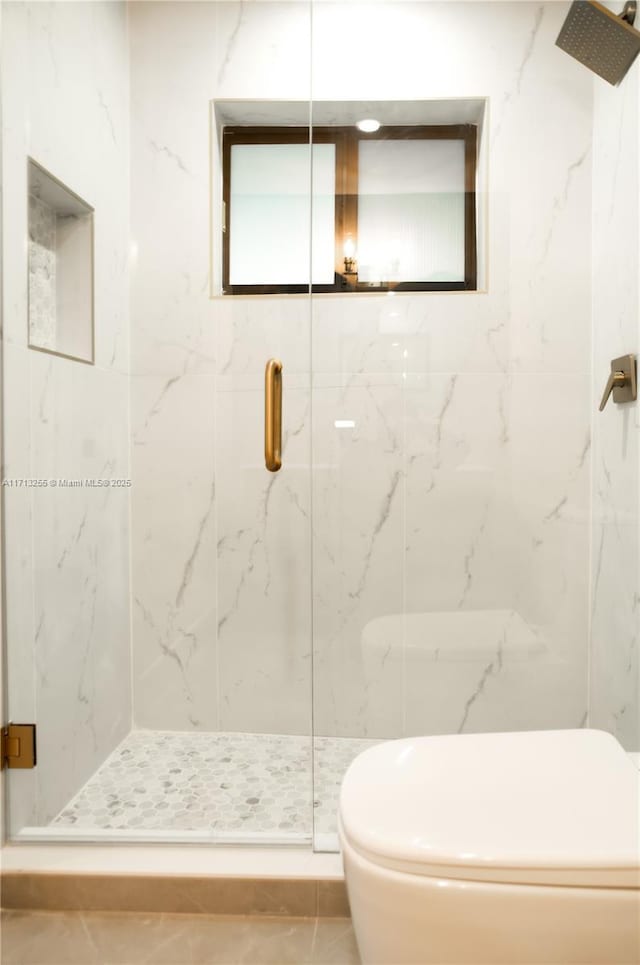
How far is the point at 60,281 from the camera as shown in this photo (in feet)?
5.33

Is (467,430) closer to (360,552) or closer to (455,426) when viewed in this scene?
(455,426)

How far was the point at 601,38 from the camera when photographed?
4.46ft

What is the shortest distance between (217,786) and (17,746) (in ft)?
1.69

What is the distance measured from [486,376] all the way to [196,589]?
111 cm

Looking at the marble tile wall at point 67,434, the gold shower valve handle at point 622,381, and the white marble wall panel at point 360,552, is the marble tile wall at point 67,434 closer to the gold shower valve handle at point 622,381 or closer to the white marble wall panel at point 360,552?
the white marble wall panel at point 360,552

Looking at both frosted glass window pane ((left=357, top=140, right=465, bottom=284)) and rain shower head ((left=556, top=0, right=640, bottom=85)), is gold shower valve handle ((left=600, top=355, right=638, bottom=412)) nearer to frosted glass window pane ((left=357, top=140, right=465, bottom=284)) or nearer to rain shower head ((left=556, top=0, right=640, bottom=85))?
frosted glass window pane ((left=357, top=140, right=465, bottom=284))

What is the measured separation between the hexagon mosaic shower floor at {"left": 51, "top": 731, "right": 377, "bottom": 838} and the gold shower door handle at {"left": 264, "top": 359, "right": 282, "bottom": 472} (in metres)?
0.71

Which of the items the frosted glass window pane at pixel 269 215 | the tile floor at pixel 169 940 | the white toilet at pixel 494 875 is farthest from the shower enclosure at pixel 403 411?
the white toilet at pixel 494 875

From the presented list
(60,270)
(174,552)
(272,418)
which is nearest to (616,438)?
(272,418)

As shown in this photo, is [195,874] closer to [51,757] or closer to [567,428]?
[51,757]

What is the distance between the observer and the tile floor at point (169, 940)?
1076 mm

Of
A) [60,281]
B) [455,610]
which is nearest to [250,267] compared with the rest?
[60,281]

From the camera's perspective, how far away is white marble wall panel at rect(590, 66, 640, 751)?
1.34 metres

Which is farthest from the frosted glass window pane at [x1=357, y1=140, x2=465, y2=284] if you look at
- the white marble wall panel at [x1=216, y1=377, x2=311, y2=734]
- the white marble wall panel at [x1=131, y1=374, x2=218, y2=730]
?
the white marble wall panel at [x1=131, y1=374, x2=218, y2=730]
